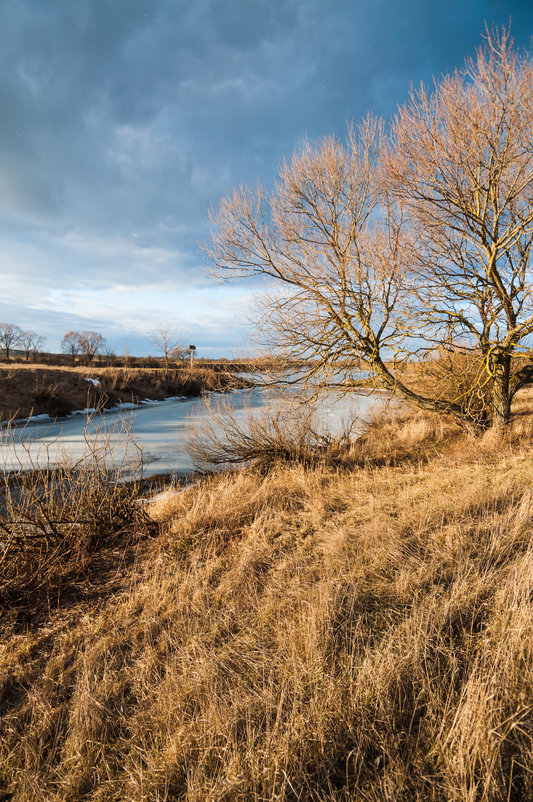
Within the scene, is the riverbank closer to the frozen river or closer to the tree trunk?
the frozen river

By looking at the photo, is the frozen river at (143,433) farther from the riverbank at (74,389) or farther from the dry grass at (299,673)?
the dry grass at (299,673)

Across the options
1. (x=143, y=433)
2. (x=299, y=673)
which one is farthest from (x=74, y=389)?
(x=299, y=673)

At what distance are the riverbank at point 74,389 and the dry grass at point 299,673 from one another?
900 cm

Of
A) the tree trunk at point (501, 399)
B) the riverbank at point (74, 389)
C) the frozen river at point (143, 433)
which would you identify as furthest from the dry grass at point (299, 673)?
the riverbank at point (74, 389)

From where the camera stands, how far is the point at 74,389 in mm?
20500

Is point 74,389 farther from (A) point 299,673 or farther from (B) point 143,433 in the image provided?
(A) point 299,673

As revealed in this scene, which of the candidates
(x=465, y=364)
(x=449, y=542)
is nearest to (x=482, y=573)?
(x=449, y=542)

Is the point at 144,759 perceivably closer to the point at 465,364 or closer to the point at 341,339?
the point at 341,339

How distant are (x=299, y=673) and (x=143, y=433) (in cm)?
1361

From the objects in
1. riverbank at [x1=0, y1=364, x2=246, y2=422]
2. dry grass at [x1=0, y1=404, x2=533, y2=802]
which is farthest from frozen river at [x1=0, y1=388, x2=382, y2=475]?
dry grass at [x1=0, y1=404, x2=533, y2=802]

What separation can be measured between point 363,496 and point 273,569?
2265 mm

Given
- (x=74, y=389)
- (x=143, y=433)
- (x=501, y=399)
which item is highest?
(x=74, y=389)

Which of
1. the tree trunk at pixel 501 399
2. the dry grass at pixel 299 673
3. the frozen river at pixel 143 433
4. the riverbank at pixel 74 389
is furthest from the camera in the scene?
the riverbank at pixel 74 389

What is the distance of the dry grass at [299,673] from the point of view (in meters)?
1.50
